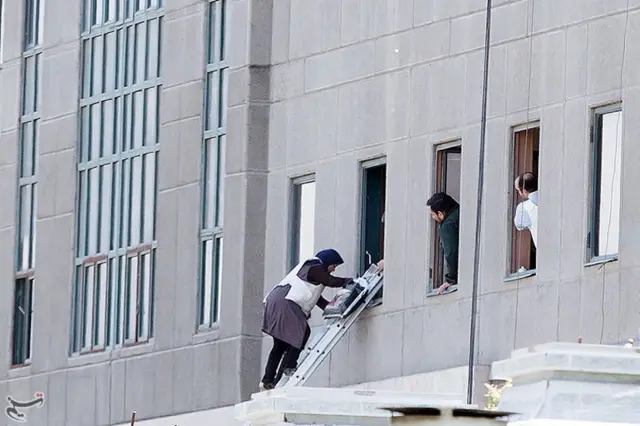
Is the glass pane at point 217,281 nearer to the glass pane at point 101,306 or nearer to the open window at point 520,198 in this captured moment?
the glass pane at point 101,306

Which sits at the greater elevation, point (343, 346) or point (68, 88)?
point (68, 88)

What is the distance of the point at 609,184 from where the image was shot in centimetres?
3167

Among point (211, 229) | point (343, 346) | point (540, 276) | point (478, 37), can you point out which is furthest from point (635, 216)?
point (211, 229)

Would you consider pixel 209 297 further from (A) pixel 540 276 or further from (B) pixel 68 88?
(A) pixel 540 276

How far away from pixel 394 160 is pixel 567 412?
21447mm

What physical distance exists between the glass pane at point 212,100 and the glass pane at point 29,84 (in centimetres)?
690

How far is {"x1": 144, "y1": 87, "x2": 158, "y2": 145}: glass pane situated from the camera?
4281cm

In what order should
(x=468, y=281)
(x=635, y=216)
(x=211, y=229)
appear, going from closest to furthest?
(x=635, y=216) < (x=468, y=281) < (x=211, y=229)

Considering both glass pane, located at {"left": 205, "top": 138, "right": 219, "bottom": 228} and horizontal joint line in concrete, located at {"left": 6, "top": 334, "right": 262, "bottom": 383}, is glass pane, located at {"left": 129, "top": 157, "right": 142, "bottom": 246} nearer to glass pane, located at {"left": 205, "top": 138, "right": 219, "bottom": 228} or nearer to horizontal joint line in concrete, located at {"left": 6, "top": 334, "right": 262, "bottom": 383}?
horizontal joint line in concrete, located at {"left": 6, "top": 334, "right": 262, "bottom": 383}

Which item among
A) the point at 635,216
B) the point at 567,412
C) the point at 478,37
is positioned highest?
the point at 478,37

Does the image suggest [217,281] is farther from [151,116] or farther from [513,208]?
[513,208]

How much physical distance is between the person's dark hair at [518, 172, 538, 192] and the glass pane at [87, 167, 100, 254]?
1276cm

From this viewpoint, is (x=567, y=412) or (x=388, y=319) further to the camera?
(x=388, y=319)

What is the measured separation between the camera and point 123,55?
4403 centimetres
